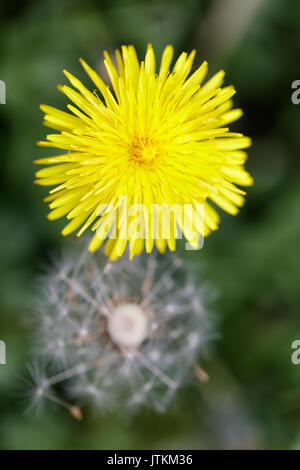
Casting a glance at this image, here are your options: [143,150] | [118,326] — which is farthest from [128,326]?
[143,150]

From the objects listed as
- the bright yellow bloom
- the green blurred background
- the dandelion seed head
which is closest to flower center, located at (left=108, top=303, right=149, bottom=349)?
the dandelion seed head

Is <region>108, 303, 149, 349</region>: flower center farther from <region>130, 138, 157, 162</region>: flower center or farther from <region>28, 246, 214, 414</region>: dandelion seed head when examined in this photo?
<region>130, 138, 157, 162</region>: flower center

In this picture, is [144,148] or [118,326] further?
[118,326]

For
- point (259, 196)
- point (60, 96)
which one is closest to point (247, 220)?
point (259, 196)

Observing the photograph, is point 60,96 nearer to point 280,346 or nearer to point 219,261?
point 219,261

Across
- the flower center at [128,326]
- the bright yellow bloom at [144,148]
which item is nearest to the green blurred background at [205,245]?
the flower center at [128,326]

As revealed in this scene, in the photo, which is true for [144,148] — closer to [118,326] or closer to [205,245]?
[118,326]
